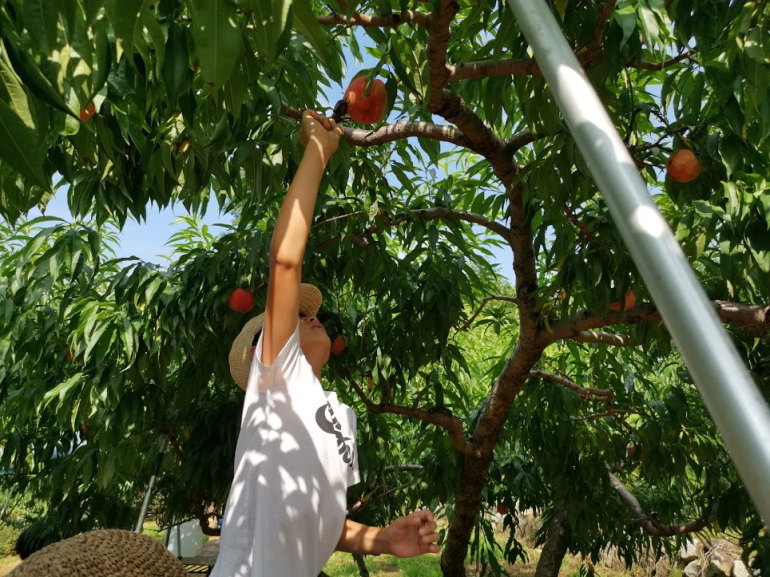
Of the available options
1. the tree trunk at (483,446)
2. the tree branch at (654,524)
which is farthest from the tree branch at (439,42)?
the tree branch at (654,524)

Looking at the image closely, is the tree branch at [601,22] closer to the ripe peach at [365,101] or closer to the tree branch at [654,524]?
the ripe peach at [365,101]

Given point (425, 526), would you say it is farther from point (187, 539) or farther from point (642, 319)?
point (187, 539)

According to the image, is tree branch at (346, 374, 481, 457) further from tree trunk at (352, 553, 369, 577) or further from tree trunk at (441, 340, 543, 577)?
tree trunk at (352, 553, 369, 577)

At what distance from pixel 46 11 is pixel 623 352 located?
418 cm

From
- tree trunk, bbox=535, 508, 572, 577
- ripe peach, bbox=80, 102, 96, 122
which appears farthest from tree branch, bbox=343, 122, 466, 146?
A: tree trunk, bbox=535, 508, 572, 577

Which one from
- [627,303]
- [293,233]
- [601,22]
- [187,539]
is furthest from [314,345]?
[187,539]

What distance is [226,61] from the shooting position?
784 mm

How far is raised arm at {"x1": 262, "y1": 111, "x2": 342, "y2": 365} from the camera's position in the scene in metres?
1.40

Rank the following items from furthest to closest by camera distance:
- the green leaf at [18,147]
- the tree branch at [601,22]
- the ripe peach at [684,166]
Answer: the ripe peach at [684,166]
the tree branch at [601,22]
the green leaf at [18,147]

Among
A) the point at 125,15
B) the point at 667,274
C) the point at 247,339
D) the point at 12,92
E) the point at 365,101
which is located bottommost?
the point at 667,274

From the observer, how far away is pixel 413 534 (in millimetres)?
1680

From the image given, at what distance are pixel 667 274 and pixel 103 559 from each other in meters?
1.41

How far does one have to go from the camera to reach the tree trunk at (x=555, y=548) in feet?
17.3

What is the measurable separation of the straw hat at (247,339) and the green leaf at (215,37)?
1.23 meters
